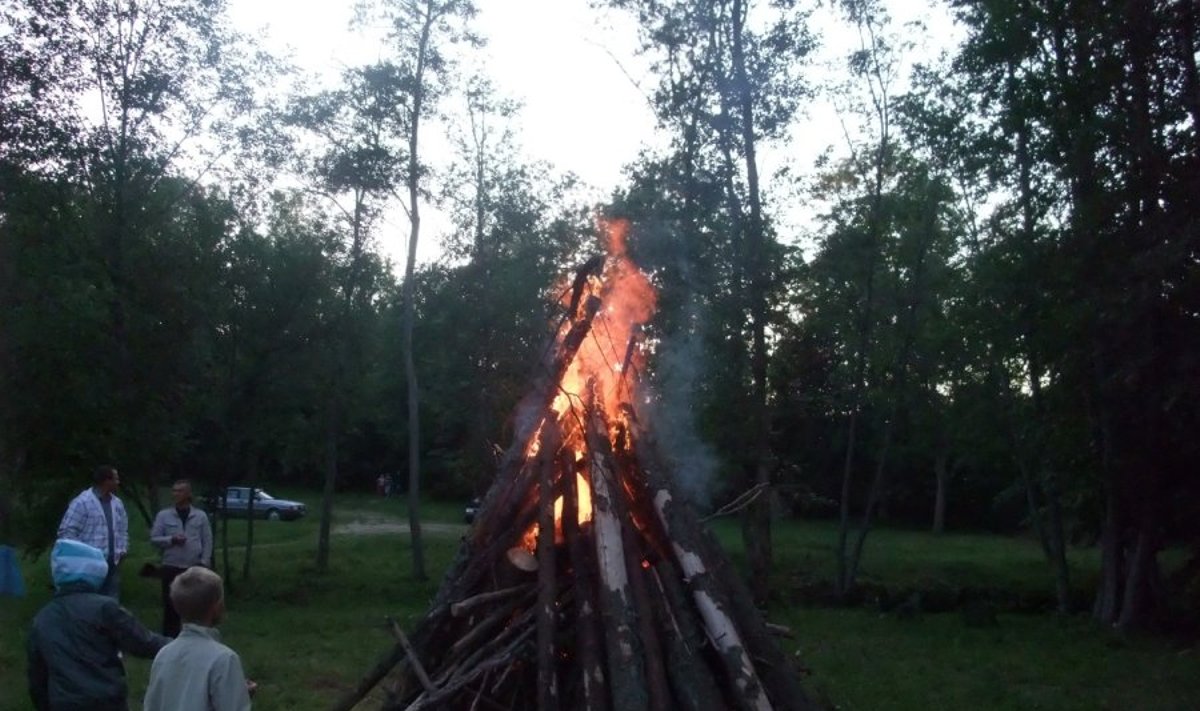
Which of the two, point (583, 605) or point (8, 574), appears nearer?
point (583, 605)

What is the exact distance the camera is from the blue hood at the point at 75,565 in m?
5.23

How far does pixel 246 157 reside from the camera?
20.0 m

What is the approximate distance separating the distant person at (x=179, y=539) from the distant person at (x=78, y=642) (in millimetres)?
5538

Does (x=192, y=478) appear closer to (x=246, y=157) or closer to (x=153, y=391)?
(x=153, y=391)

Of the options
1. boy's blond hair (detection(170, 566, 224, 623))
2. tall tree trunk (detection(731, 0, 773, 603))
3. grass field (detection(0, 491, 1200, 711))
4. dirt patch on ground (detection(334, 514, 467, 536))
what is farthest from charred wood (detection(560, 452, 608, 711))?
dirt patch on ground (detection(334, 514, 467, 536))

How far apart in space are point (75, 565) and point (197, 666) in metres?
1.32

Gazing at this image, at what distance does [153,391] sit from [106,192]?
3.27 m

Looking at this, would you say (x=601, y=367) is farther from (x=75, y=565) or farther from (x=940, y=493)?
(x=940, y=493)

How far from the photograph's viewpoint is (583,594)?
727 cm

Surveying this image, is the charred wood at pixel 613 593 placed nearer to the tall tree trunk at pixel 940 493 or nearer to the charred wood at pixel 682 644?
the charred wood at pixel 682 644

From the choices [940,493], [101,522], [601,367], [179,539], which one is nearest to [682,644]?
[601,367]

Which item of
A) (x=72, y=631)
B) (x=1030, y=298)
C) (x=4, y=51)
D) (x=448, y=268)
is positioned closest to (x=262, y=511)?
(x=448, y=268)

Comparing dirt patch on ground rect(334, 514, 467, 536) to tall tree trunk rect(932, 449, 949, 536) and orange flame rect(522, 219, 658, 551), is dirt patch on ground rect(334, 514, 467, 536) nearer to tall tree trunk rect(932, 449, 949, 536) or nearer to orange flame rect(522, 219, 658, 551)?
tall tree trunk rect(932, 449, 949, 536)

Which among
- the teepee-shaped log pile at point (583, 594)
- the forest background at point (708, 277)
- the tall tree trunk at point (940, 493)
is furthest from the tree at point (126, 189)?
the tall tree trunk at point (940, 493)
